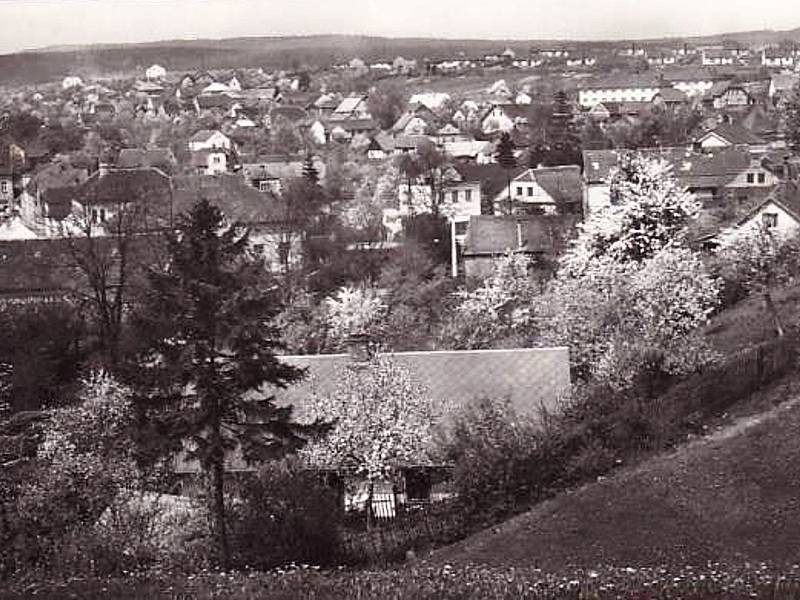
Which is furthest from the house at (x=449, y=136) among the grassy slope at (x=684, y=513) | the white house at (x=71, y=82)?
the grassy slope at (x=684, y=513)

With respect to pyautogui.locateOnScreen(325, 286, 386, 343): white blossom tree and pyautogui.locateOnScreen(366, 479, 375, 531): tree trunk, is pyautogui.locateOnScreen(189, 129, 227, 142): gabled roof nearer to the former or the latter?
pyautogui.locateOnScreen(325, 286, 386, 343): white blossom tree

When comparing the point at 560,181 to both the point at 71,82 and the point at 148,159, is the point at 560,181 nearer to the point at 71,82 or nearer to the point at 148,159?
the point at 148,159

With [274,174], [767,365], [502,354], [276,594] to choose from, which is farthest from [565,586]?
[274,174]

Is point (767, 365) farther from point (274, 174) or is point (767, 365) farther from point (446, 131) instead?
point (446, 131)

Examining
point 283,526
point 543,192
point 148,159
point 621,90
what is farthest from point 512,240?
point 621,90

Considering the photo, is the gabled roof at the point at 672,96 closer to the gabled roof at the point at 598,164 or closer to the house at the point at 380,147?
the house at the point at 380,147

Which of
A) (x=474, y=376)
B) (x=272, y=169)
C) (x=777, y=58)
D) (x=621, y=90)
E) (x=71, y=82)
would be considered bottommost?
(x=272, y=169)
